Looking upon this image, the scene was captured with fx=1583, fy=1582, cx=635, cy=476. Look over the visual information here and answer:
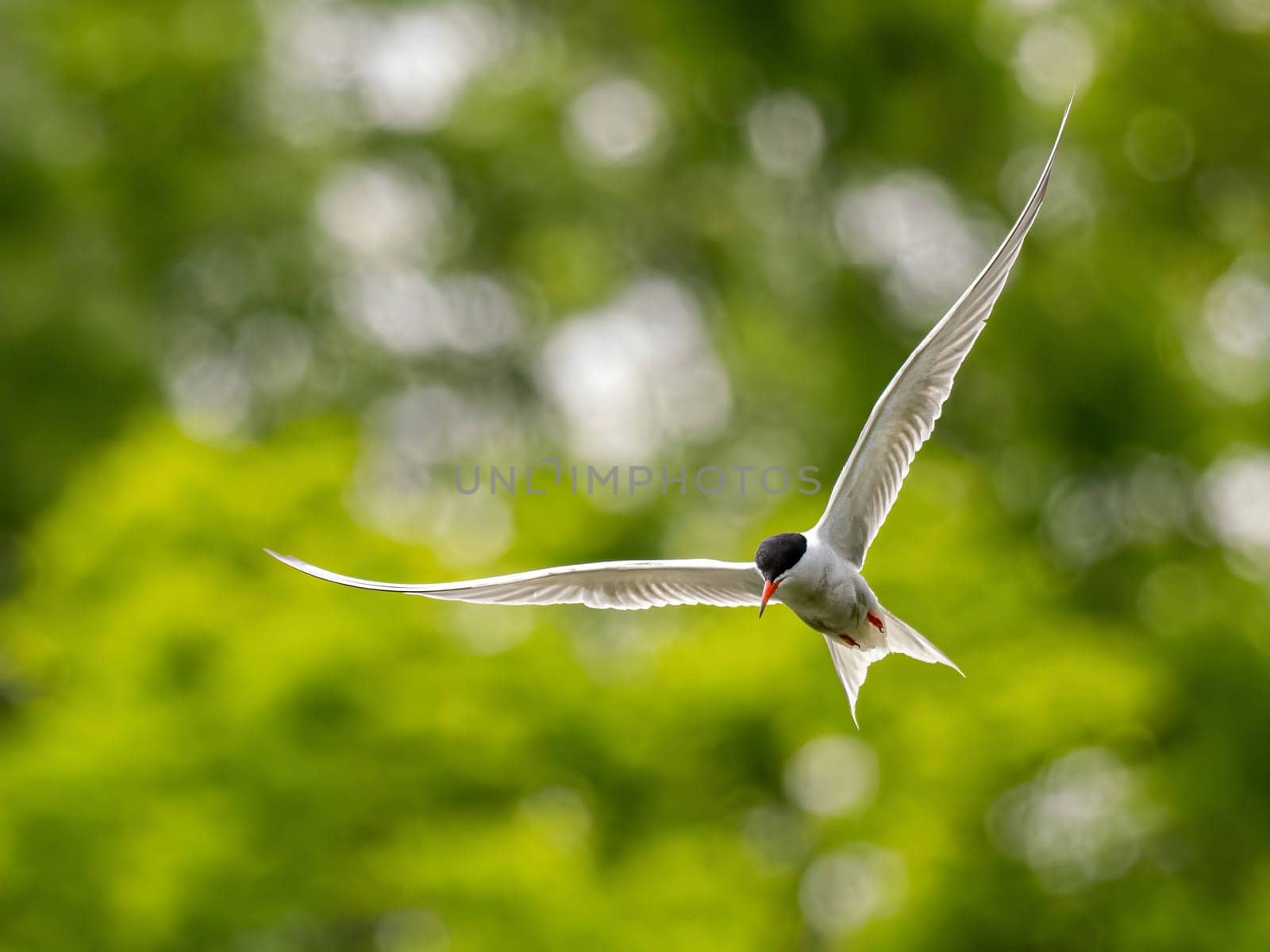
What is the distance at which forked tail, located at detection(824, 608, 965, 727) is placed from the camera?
265 cm

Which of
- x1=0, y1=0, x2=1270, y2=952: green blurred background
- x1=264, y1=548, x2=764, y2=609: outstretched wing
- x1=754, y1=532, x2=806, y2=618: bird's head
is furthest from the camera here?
x1=0, y1=0, x2=1270, y2=952: green blurred background

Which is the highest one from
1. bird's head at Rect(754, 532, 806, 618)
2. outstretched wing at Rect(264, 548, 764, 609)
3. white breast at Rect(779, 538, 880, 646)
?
bird's head at Rect(754, 532, 806, 618)

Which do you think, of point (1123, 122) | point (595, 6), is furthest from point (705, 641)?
point (595, 6)

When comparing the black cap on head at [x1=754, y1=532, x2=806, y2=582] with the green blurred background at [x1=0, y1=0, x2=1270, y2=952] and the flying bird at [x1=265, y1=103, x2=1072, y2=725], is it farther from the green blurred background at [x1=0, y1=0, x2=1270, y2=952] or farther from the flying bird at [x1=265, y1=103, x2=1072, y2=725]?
the green blurred background at [x1=0, y1=0, x2=1270, y2=952]

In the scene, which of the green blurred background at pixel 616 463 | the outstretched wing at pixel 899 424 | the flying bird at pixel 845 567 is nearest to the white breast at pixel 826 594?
the flying bird at pixel 845 567

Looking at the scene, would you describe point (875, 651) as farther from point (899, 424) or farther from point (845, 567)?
point (899, 424)

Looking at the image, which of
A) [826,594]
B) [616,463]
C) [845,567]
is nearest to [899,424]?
[845,567]

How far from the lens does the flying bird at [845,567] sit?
94.0 inches

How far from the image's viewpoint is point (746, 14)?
598 inches

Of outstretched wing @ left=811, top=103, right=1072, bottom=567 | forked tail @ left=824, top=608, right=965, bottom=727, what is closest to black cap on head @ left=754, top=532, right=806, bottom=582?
outstretched wing @ left=811, top=103, right=1072, bottom=567

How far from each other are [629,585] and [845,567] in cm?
59

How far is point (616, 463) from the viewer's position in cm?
1253

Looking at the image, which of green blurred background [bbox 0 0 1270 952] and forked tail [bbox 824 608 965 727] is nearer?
forked tail [bbox 824 608 965 727]

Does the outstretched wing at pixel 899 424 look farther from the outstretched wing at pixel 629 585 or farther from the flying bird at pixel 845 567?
the outstretched wing at pixel 629 585
